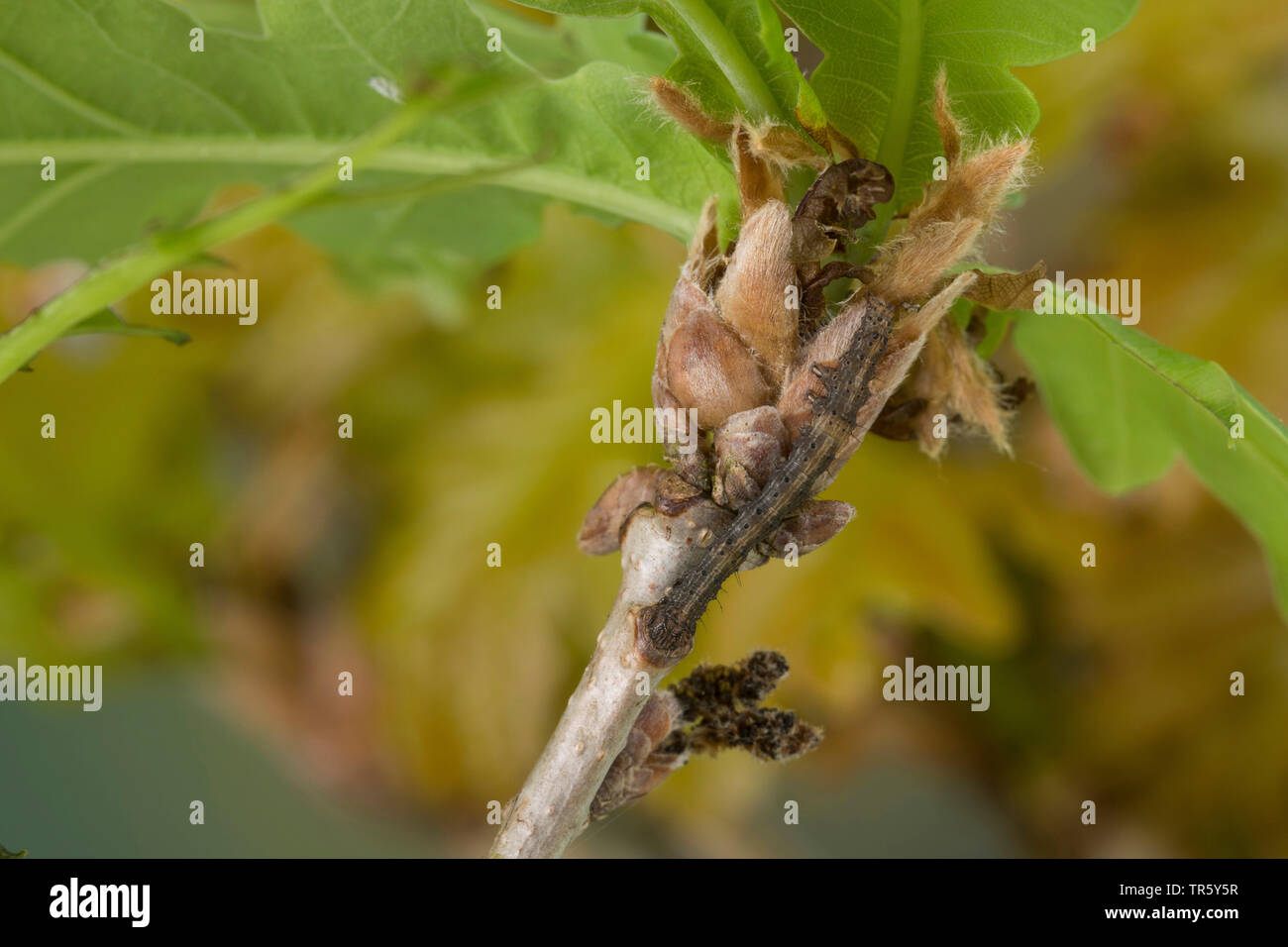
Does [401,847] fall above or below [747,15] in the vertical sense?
below

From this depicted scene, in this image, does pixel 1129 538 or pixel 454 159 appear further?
pixel 1129 538

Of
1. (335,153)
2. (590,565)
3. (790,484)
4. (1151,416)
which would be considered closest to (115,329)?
(335,153)

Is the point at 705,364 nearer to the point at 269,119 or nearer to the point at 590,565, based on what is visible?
the point at 269,119

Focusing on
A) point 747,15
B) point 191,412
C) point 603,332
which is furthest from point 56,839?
point 747,15

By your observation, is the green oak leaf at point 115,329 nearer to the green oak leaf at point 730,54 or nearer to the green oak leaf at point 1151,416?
the green oak leaf at point 730,54

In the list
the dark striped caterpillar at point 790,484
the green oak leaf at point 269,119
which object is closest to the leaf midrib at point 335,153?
the green oak leaf at point 269,119

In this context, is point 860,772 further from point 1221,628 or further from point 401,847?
point 401,847
